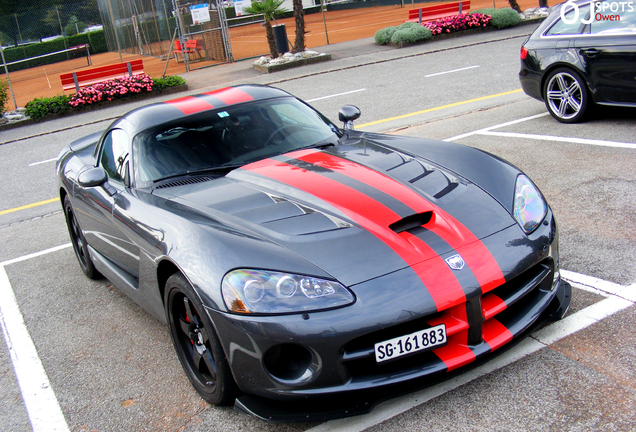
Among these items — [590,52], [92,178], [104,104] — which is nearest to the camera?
[92,178]

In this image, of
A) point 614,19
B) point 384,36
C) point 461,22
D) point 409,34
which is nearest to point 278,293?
point 614,19

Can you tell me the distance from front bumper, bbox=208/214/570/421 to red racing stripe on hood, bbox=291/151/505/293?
8 centimetres

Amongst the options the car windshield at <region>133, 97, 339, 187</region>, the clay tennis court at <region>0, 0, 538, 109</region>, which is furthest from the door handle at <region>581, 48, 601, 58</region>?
the clay tennis court at <region>0, 0, 538, 109</region>

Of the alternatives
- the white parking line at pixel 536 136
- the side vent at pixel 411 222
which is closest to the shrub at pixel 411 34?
the white parking line at pixel 536 136

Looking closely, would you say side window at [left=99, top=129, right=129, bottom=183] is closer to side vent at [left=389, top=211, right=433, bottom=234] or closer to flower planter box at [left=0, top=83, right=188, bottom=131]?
side vent at [left=389, top=211, right=433, bottom=234]

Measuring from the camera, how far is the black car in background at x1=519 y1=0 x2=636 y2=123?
6.86 m

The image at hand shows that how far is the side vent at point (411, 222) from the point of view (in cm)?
286

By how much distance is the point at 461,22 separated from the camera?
63.8 ft

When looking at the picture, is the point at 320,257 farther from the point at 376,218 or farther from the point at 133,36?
the point at 133,36

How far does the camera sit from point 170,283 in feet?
9.66

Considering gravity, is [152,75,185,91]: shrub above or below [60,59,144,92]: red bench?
below

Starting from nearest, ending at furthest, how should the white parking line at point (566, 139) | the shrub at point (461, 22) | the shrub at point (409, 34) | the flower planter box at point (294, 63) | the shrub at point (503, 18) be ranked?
the white parking line at point (566, 139), the flower planter box at point (294, 63), the shrub at point (409, 34), the shrub at point (461, 22), the shrub at point (503, 18)

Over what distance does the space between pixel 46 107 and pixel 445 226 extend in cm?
1481

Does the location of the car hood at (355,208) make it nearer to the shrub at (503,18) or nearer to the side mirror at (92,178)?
the side mirror at (92,178)
